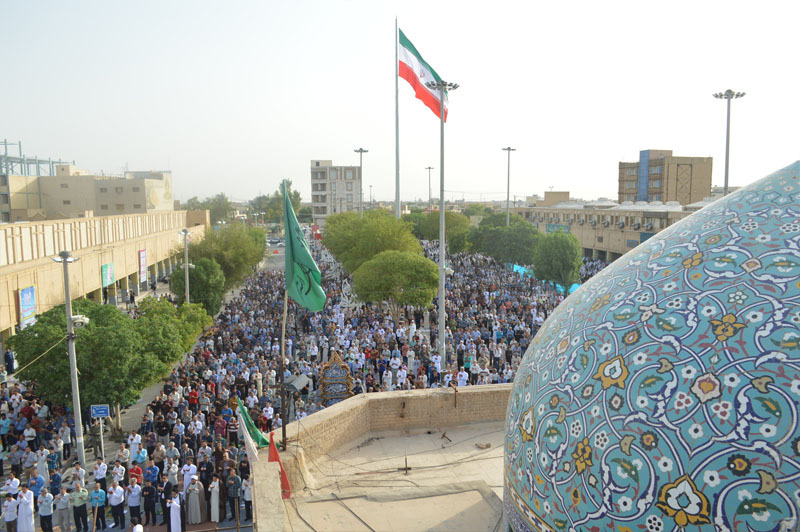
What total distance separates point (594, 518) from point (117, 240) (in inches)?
1377

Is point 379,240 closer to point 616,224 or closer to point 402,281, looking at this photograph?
point 402,281

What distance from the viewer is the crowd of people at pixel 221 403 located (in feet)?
35.9

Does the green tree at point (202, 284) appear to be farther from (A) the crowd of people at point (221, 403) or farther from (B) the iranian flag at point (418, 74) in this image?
(B) the iranian flag at point (418, 74)

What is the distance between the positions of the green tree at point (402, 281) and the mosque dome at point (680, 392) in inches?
783

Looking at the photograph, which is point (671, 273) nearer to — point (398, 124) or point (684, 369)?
point (684, 369)

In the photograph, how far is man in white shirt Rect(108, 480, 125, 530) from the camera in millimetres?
10727

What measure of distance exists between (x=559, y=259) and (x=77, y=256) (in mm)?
23003

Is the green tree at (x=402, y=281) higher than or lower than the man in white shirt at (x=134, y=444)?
higher

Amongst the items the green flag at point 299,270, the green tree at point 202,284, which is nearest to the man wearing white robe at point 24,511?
the green flag at point 299,270

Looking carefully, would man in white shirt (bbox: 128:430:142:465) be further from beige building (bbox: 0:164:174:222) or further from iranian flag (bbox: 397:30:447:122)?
beige building (bbox: 0:164:174:222)

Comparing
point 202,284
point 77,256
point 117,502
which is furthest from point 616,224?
point 117,502

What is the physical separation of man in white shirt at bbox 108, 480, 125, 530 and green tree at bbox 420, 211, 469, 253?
4282cm

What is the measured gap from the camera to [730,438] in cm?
372

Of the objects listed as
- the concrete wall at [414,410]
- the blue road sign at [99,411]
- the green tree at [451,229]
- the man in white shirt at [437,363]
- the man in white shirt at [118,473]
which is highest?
the green tree at [451,229]
